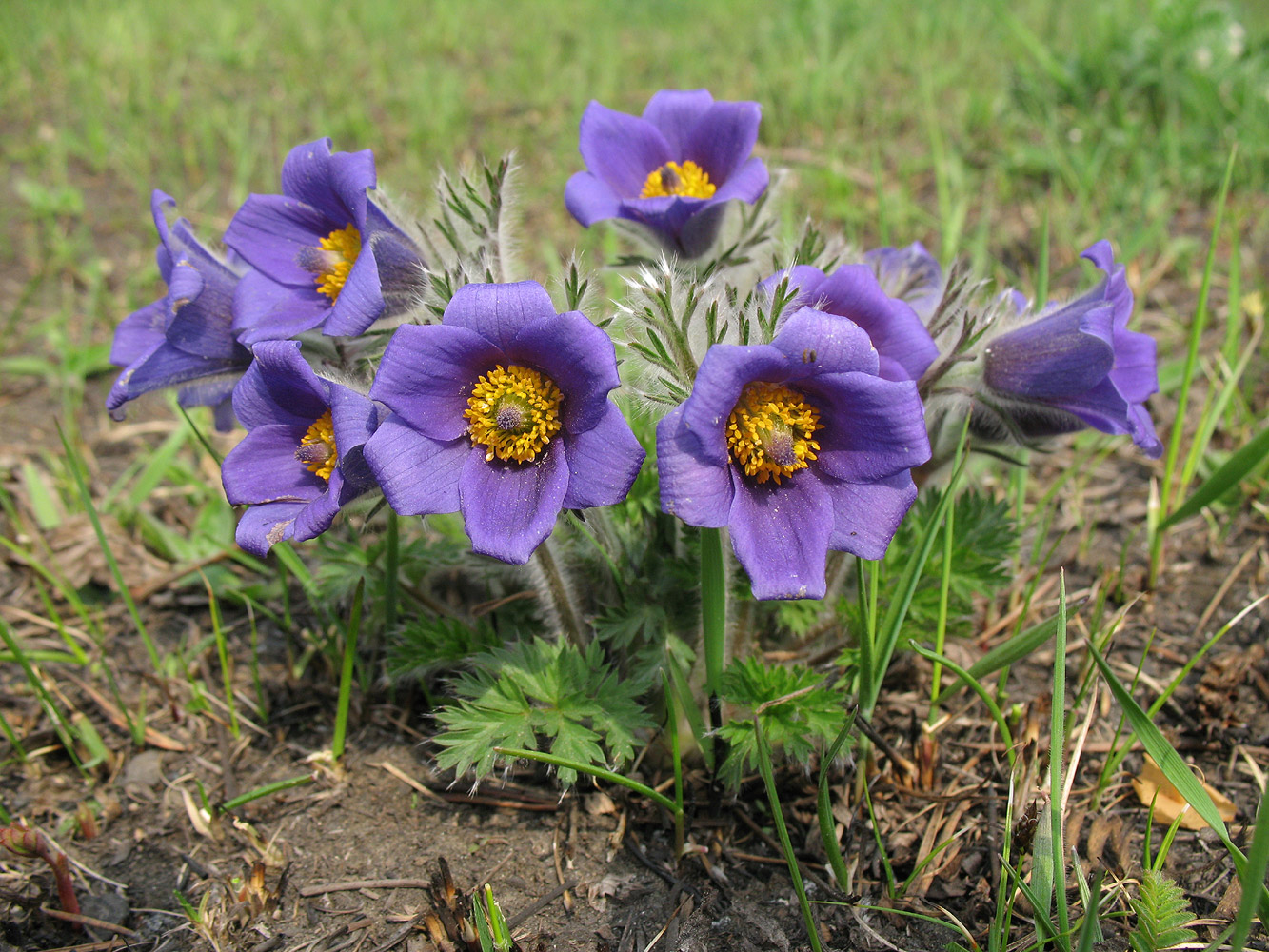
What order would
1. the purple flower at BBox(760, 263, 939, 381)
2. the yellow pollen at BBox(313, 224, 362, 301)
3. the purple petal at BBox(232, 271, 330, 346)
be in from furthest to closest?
1. the yellow pollen at BBox(313, 224, 362, 301)
2. the purple petal at BBox(232, 271, 330, 346)
3. the purple flower at BBox(760, 263, 939, 381)

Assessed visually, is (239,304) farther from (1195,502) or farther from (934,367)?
(1195,502)

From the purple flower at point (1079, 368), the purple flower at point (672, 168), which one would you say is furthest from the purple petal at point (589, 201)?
the purple flower at point (1079, 368)

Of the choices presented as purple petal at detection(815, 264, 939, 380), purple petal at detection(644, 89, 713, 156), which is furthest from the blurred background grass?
purple petal at detection(815, 264, 939, 380)

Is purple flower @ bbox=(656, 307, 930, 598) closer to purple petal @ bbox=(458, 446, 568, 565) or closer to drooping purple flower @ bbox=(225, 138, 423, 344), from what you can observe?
purple petal @ bbox=(458, 446, 568, 565)

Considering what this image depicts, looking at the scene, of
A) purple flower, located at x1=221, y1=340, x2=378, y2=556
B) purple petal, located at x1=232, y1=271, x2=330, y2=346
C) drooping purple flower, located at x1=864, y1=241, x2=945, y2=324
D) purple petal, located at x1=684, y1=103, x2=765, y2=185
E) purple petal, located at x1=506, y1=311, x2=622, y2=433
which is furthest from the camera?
drooping purple flower, located at x1=864, y1=241, x2=945, y2=324

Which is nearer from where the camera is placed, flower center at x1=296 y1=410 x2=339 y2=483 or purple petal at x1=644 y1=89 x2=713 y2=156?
flower center at x1=296 y1=410 x2=339 y2=483

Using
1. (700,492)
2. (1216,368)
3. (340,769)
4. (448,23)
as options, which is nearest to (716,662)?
(700,492)

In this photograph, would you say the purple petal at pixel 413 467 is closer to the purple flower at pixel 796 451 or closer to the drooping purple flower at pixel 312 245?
the drooping purple flower at pixel 312 245
